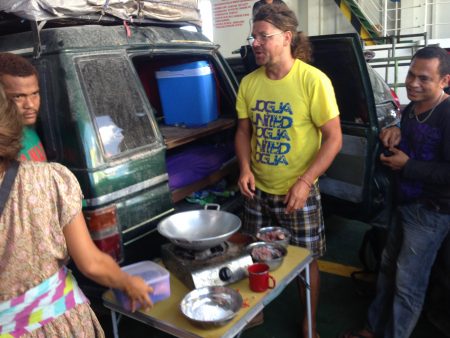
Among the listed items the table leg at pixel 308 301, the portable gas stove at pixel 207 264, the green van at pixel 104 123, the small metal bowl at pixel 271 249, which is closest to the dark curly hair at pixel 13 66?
the green van at pixel 104 123

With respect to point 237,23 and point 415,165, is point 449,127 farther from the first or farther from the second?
point 237,23

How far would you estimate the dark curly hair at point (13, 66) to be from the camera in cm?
196

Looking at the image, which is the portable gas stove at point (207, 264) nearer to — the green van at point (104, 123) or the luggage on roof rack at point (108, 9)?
the green van at point (104, 123)

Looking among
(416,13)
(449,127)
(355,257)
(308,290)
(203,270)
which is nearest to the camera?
(203,270)

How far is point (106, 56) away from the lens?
7.66ft

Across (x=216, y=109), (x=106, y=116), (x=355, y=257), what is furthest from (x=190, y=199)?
(x=355, y=257)

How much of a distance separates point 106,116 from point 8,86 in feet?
1.55

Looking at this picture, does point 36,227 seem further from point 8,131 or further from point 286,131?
point 286,131

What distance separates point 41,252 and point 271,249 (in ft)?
3.90

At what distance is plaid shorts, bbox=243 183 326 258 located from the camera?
2.52 metres

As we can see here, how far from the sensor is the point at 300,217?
99.0 inches

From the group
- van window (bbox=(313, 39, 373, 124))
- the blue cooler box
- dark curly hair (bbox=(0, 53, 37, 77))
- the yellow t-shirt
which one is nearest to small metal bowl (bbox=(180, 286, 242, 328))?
the yellow t-shirt

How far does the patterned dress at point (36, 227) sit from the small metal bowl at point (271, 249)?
0.97 m

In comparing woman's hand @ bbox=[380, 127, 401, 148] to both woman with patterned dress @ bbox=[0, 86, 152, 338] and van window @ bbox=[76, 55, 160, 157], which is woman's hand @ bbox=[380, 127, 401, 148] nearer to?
van window @ bbox=[76, 55, 160, 157]
